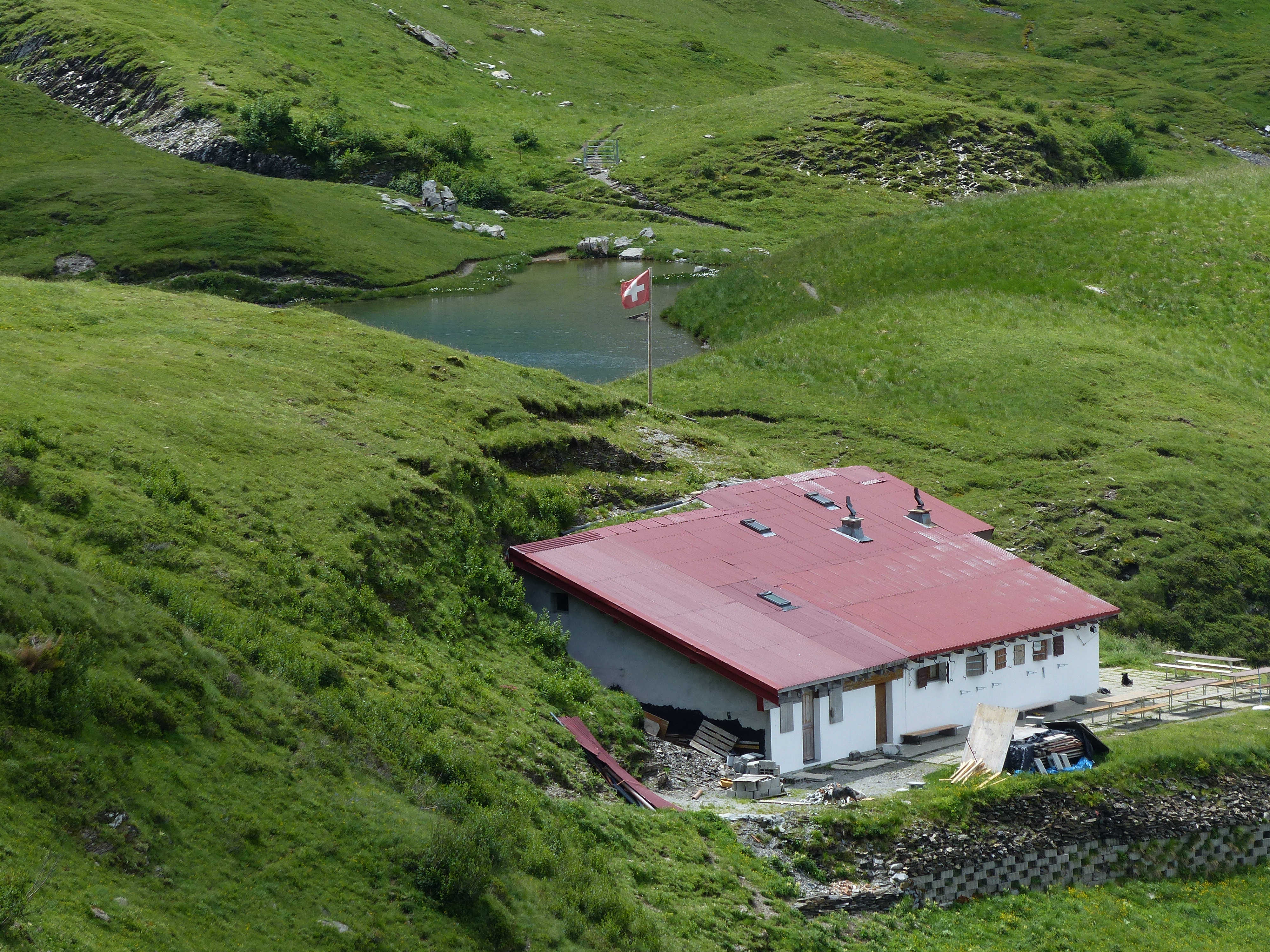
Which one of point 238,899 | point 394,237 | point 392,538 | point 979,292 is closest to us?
point 238,899

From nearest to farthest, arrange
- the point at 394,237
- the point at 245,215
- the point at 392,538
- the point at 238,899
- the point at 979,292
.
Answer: the point at 238,899 → the point at 392,538 → the point at 979,292 → the point at 245,215 → the point at 394,237

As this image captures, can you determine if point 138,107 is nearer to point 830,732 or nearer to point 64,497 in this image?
point 64,497

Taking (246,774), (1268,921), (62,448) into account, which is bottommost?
(1268,921)

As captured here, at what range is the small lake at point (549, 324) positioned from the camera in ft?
265

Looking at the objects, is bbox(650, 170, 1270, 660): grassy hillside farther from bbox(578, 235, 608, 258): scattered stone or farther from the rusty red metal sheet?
the rusty red metal sheet

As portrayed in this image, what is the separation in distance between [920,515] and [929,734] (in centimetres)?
1196

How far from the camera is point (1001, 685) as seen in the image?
43.6m

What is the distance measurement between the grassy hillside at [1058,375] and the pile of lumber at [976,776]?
A: 23.5 m

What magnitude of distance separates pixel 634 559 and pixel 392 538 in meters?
8.08

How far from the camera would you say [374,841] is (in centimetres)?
2636

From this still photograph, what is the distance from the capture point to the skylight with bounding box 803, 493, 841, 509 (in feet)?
167

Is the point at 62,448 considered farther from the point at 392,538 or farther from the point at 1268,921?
the point at 1268,921

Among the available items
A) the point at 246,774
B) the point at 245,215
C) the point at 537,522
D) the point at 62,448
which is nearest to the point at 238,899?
the point at 246,774

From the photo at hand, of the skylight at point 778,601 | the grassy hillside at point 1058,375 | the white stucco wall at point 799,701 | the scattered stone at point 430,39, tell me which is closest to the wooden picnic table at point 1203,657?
the grassy hillside at point 1058,375
